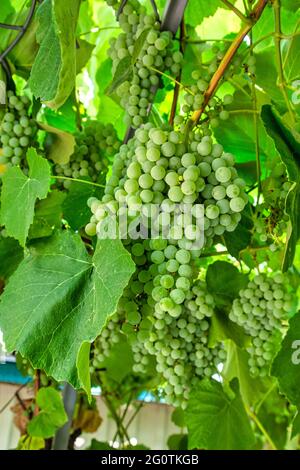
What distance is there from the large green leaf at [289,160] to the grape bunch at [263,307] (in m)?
0.24

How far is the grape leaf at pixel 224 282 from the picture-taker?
1.10 metres

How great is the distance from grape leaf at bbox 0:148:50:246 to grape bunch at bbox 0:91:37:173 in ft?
0.29

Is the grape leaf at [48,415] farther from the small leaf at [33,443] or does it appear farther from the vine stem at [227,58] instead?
the vine stem at [227,58]

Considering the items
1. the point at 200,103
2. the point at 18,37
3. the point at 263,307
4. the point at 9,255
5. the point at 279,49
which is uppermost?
the point at 18,37

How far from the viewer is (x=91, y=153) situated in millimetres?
1120

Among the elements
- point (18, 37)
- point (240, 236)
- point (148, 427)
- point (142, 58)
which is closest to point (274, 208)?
point (240, 236)

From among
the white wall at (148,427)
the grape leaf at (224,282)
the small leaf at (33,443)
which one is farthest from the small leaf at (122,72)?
the white wall at (148,427)

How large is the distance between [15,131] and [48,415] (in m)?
0.70

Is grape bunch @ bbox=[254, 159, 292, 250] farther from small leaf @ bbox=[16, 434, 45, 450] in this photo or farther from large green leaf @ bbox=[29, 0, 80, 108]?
small leaf @ bbox=[16, 434, 45, 450]

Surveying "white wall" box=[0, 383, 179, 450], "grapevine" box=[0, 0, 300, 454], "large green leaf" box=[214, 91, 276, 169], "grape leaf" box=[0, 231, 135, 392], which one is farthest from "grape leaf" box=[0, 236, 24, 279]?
"white wall" box=[0, 383, 179, 450]

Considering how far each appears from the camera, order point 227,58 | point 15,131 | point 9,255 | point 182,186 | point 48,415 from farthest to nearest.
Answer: point 48,415, point 9,255, point 15,131, point 227,58, point 182,186

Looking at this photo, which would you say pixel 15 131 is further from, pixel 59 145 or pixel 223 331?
pixel 223 331

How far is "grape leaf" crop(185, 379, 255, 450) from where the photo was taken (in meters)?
1.18

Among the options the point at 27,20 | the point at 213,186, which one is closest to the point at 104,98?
the point at 27,20
